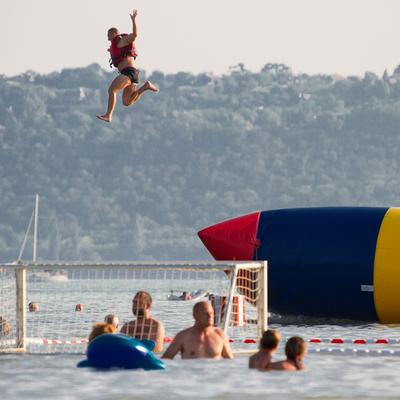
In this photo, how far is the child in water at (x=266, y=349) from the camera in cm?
1883

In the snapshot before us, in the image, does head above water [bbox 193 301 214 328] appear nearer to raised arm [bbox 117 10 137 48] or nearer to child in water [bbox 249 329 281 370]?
child in water [bbox 249 329 281 370]

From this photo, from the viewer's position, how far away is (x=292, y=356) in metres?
19.0

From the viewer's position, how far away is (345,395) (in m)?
16.8

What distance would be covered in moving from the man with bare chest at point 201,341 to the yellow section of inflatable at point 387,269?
32.5 ft

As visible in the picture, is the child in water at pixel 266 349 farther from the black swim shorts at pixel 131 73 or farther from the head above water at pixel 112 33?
the head above water at pixel 112 33

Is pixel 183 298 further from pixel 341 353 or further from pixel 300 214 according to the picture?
pixel 341 353

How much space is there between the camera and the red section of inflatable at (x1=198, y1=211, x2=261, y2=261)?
30719 millimetres

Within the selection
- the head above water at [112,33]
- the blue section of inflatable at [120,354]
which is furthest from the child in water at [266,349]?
the head above water at [112,33]

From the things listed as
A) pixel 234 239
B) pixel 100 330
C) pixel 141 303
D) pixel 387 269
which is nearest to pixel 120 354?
pixel 100 330

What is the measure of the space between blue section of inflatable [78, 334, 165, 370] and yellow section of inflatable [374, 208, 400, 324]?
11.1m

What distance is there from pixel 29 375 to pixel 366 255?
12.3m

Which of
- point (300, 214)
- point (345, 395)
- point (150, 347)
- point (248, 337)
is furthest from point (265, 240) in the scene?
point (345, 395)

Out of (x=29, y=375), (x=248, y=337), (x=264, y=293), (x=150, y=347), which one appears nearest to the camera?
(x=29, y=375)

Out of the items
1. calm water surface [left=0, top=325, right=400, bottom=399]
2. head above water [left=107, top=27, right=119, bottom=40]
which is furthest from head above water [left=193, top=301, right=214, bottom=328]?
head above water [left=107, top=27, right=119, bottom=40]
